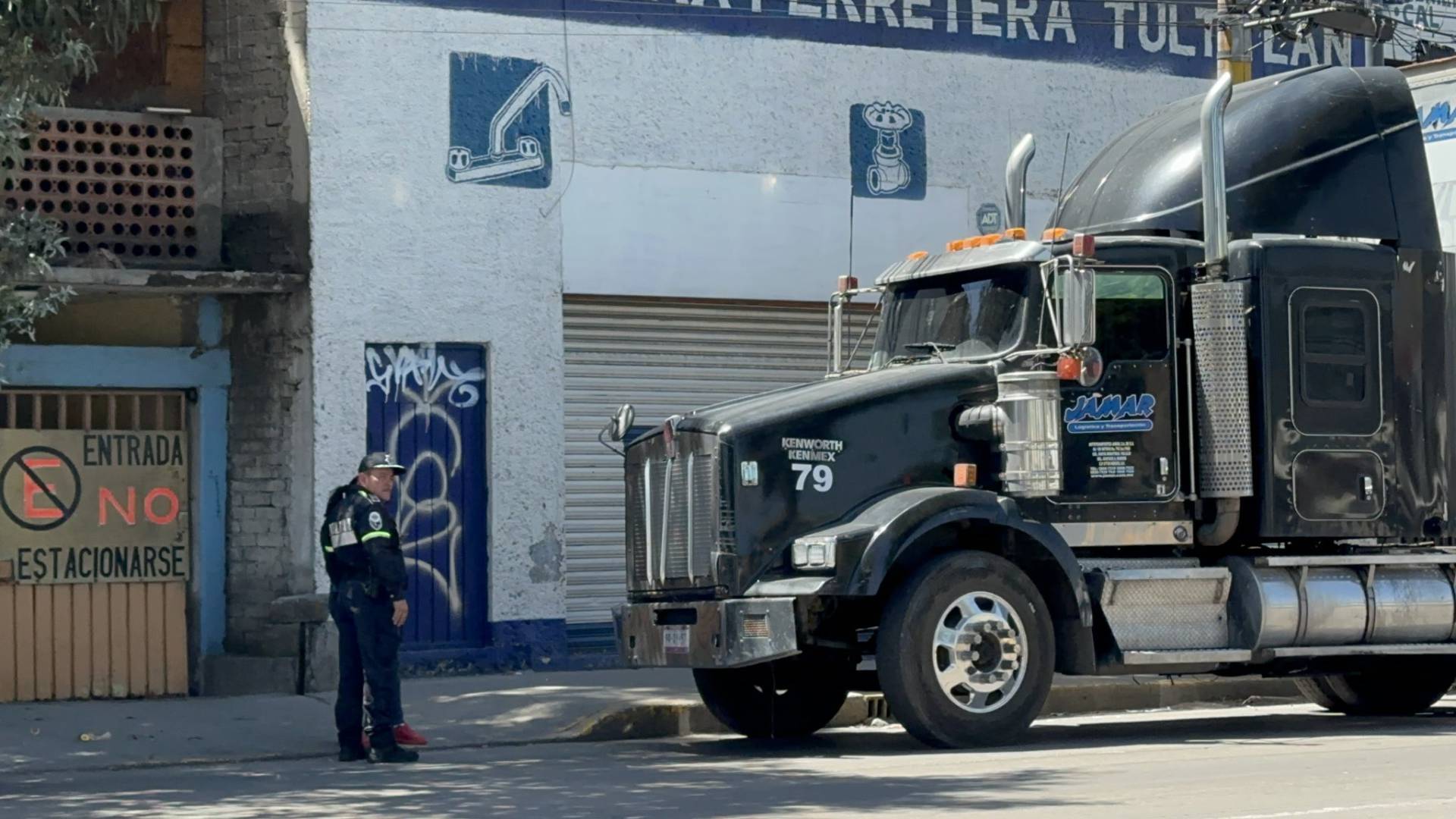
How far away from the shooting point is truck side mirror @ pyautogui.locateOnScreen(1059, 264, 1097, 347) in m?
11.5

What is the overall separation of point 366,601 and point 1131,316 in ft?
14.9

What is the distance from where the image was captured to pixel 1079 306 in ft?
37.6

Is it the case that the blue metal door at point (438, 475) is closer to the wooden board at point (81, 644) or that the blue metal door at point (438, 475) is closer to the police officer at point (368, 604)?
the wooden board at point (81, 644)

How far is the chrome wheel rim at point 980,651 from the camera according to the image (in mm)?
11328

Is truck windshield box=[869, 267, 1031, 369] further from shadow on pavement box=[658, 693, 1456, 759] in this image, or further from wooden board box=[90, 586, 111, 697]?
wooden board box=[90, 586, 111, 697]

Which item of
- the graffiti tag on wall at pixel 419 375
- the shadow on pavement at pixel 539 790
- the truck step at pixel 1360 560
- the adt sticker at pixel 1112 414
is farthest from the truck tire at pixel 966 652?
the graffiti tag on wall at pixel 419 375

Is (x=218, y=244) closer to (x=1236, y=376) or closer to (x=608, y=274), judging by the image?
(x=608, y=274)

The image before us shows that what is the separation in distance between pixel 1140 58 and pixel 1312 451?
25.2ft

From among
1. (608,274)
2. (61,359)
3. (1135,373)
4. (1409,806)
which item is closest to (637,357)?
(608,274)

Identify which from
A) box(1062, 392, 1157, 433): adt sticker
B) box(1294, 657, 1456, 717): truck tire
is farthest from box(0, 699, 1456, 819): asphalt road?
box(1062, 392, 1157, 433): adt sticker

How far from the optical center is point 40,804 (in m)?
9.84

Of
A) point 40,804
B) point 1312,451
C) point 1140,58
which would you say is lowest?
point 40,804

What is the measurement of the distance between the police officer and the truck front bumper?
1.35 meters

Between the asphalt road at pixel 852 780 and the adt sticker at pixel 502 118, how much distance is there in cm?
509
